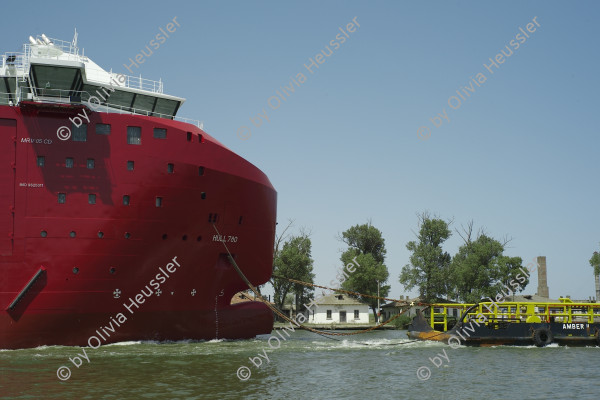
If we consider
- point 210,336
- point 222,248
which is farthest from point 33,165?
point 210,336

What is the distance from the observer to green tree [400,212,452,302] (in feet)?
196

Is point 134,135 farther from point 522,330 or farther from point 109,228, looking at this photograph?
point 522,330

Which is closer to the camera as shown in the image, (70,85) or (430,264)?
(70,85)

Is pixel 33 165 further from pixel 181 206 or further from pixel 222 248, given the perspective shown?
pixel 222 248

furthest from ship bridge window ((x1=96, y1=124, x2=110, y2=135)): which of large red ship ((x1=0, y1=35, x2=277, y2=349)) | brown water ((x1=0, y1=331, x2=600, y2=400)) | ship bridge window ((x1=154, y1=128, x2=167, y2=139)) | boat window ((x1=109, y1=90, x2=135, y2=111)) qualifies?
brown water ((x1=0, y1=331, x2=600, y2=400))

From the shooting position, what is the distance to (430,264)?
60.1 m

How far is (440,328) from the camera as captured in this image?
96.2 ft

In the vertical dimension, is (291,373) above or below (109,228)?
below

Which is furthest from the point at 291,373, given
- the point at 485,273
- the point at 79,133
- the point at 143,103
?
the point at 485,273

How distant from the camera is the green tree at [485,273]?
57375mm

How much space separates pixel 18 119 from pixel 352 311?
4627 cm

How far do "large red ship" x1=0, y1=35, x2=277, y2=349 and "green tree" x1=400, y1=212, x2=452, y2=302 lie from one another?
1508 inches

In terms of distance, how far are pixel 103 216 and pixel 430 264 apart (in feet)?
145

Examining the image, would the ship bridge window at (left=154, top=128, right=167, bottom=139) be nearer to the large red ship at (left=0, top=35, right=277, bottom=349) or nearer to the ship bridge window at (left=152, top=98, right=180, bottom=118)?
the large red ship at (left=0, top=35, right=277, bottom=349)
